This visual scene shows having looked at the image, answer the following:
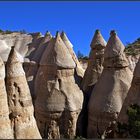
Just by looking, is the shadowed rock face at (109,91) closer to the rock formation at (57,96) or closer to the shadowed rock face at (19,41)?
the rock formation at (57,96)

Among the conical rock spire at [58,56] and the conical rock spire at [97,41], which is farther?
the conical rock spire at [97,41]

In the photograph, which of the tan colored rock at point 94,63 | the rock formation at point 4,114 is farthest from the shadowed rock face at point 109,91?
the rock formation at point 4,114

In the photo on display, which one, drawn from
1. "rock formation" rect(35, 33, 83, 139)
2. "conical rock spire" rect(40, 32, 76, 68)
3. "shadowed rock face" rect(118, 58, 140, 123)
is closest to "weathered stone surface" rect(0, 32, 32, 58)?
"conical rock spire" rect(40, 32, 76, 68)

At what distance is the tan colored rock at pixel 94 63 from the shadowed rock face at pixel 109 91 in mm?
1055

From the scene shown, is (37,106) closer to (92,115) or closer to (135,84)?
(92,115)

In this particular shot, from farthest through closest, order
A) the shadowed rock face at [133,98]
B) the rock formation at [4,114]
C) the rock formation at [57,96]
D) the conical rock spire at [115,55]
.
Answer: the conical rock spire at [115,55] < the rock formation at [57,96] < the shadowed rock face at [133,98] < the rock formation at [4,114]

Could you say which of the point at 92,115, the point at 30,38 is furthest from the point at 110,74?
the point at 30,38

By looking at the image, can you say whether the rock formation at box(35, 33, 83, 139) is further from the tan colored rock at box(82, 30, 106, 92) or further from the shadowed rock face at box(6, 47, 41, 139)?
the shadowed rock face at box(6, 47, 41, 139)

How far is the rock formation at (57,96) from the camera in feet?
51.2

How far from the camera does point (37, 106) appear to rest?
624 inches

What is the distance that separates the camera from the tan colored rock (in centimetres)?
1744

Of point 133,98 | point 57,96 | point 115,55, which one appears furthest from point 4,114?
point 115,55

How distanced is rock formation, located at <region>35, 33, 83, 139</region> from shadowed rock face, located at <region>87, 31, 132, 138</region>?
69 cm

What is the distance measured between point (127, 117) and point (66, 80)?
152 inches
